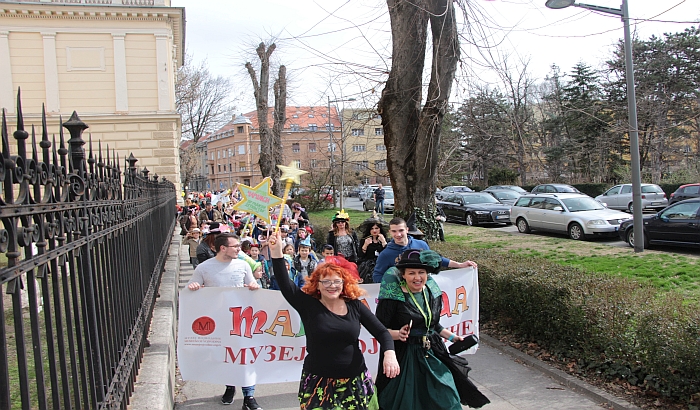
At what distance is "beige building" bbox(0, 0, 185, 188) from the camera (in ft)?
87.7

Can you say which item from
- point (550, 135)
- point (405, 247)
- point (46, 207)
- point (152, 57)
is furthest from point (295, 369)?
point (550, 135)

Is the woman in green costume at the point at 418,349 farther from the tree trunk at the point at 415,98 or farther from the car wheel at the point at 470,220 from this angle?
the car wheel at the point at 470,220

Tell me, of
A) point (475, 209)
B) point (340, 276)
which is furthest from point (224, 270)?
point (475, 209)

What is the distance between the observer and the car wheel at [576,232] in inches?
704

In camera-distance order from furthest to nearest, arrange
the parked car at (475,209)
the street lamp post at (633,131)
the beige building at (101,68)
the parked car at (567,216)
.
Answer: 1. the beige building at (101,68)
2. the parked car at (475,209)
3. the parked car at (567,216)
4. the street lamp post at (633,131)

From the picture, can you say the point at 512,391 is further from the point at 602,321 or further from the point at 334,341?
the point at 334,341

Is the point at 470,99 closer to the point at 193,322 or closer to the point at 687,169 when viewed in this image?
the point at 193,322

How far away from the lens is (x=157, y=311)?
22.8ft

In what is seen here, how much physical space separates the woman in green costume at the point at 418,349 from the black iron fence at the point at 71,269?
1981 mm

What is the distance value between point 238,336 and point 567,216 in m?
15.3

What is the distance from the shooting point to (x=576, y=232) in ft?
59.5

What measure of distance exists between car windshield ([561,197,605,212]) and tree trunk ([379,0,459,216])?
8878 millimetres

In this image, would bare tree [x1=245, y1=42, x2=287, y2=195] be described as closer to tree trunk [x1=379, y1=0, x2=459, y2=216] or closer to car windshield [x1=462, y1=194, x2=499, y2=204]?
car windshield [x1=462, y1=194, x2=499, y2=204]

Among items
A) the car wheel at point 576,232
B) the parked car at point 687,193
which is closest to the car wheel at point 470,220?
the car wheel at point 576,232
